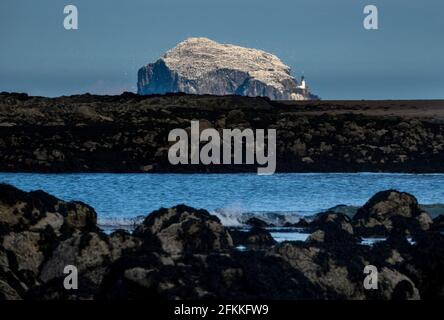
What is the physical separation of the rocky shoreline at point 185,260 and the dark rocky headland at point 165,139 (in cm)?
3424

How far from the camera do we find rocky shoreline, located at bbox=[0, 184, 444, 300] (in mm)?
18891

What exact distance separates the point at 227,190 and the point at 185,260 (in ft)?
105

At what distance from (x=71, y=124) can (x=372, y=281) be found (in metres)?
52.1

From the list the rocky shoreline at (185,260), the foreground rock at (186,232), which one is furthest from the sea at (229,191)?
the rocky shoreline at (185,260)

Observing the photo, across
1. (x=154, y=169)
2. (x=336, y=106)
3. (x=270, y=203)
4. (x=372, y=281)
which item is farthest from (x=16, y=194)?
(x=336, y=106)

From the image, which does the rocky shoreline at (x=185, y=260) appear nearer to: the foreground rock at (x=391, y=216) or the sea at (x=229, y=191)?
the foreground rock at (x=391, y=216)

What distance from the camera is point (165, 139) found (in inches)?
2608

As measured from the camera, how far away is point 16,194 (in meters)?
25.2

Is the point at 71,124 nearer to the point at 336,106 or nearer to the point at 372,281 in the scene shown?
the point at 336,106

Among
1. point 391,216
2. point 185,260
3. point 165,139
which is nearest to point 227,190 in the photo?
point 165,139

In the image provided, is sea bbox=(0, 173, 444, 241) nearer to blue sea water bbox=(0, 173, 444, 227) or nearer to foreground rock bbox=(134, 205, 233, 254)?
blue sea water bbox=(0, 173, 444, 227)

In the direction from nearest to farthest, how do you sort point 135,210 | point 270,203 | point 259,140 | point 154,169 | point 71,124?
1. point 135,210
2. point 270,203
3. point 154,169
4. point 259,140
5. point 71,124

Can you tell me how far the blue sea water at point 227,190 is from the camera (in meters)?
42.5

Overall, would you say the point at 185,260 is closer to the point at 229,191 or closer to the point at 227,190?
the point at 229,191
